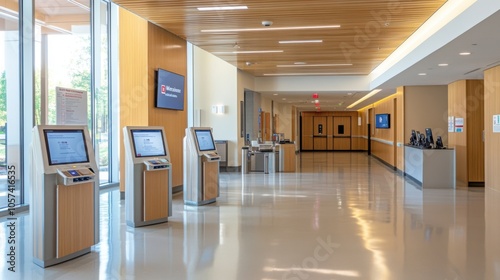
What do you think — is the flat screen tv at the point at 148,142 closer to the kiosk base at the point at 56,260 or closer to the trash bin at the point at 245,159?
the kiosk base at the point at 56,260

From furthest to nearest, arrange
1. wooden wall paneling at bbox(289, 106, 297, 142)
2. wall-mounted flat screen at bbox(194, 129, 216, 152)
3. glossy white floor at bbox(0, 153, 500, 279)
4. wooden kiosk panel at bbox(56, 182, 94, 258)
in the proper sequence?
wooden wall paneling at bbox(289, 106, 297, 142)
wall-mounted flat screen at bbox(194, 129, 216, 152)
wooden kiosk panel at bbox(56, 182, 94, 258)
glossy white floor at bbox(0, 153, 500, 279)

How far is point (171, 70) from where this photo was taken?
9570 mm

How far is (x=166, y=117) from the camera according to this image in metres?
9.33

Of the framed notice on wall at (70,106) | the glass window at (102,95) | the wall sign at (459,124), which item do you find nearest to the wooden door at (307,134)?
the wall sign at (459,124)

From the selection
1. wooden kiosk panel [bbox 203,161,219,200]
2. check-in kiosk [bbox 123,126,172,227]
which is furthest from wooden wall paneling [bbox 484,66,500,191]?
check-in kiosk [bbox 123,126,172,227]

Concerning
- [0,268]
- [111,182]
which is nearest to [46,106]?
[111,182]

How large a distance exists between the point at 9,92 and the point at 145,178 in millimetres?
3076

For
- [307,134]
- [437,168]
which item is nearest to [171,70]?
[437,168]

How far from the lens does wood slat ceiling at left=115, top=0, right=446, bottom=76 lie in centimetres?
707

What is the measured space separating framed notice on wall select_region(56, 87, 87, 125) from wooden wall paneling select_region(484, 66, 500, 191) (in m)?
8.33

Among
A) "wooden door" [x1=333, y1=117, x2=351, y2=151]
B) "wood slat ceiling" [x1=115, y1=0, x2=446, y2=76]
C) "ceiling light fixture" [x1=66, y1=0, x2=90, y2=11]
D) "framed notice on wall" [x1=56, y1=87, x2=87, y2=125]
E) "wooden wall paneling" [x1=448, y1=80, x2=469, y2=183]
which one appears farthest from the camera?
"wooden door" [x1=333, y1=117, x2=351, y2=151]

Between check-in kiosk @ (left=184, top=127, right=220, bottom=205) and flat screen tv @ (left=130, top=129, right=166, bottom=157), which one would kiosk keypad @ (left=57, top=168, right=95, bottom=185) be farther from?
check-in kiosk @ (left=184, top=127, right=220, bottom=205)

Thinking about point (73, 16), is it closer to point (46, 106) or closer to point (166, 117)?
point (46, 106)

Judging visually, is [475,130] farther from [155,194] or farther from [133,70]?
[155,194]
